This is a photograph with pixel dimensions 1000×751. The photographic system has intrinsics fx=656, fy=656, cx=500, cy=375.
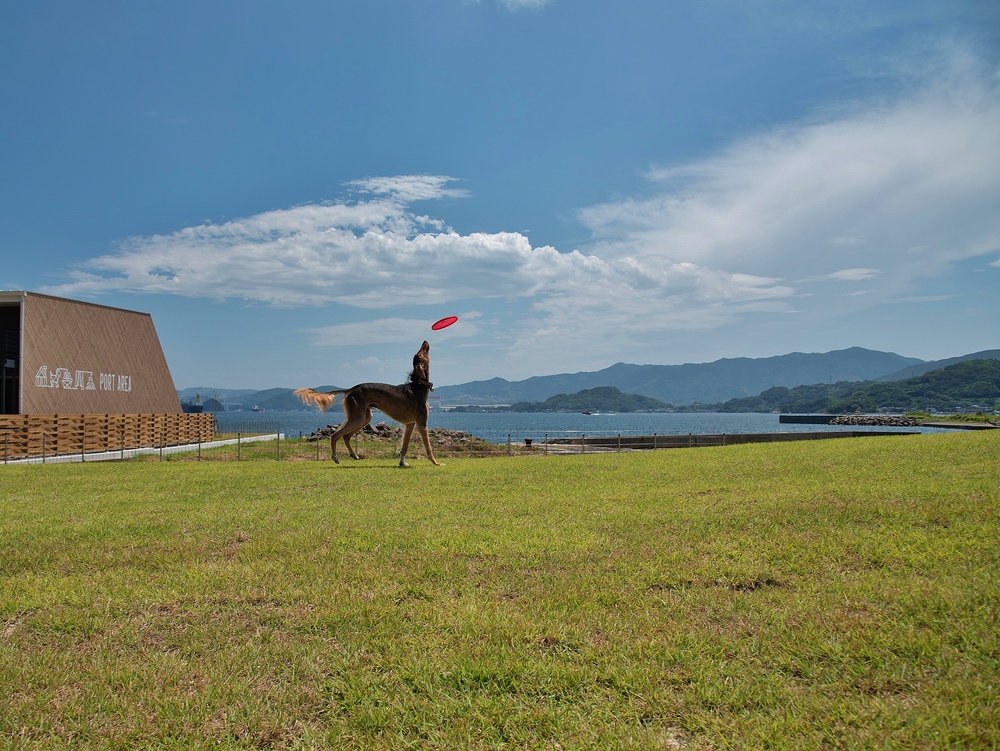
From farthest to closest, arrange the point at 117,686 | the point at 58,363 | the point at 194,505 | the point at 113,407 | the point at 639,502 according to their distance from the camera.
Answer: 1. the point at 113,407
2. the point at 58,363
3. the point at 194,505
4. the point at 639,502
5. the point at 117,686

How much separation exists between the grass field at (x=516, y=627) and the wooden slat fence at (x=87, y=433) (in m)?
21.4

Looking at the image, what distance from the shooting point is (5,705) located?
131 inches

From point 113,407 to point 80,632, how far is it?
120 ft

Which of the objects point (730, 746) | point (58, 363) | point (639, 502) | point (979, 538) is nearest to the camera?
point (730, 746)

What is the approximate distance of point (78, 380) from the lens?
109 feet

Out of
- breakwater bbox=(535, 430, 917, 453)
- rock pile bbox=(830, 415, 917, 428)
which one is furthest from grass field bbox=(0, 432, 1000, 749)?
rock pile bbox=(830, 415, 917, 428)

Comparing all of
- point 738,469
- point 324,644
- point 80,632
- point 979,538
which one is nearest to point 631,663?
point 324,644

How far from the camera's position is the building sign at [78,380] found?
31.0 meters

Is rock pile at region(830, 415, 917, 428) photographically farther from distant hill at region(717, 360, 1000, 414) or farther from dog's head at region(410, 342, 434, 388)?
dog's head at region(410, 342, 434, 388)

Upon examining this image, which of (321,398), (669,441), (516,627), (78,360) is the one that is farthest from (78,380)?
(516,627)

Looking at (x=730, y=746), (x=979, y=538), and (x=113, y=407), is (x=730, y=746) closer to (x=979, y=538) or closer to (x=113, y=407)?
(x=979, y=538)

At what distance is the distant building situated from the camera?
3025cm

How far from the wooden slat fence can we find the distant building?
2.48 metres

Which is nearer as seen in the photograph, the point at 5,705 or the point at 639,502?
the point at 5,705
